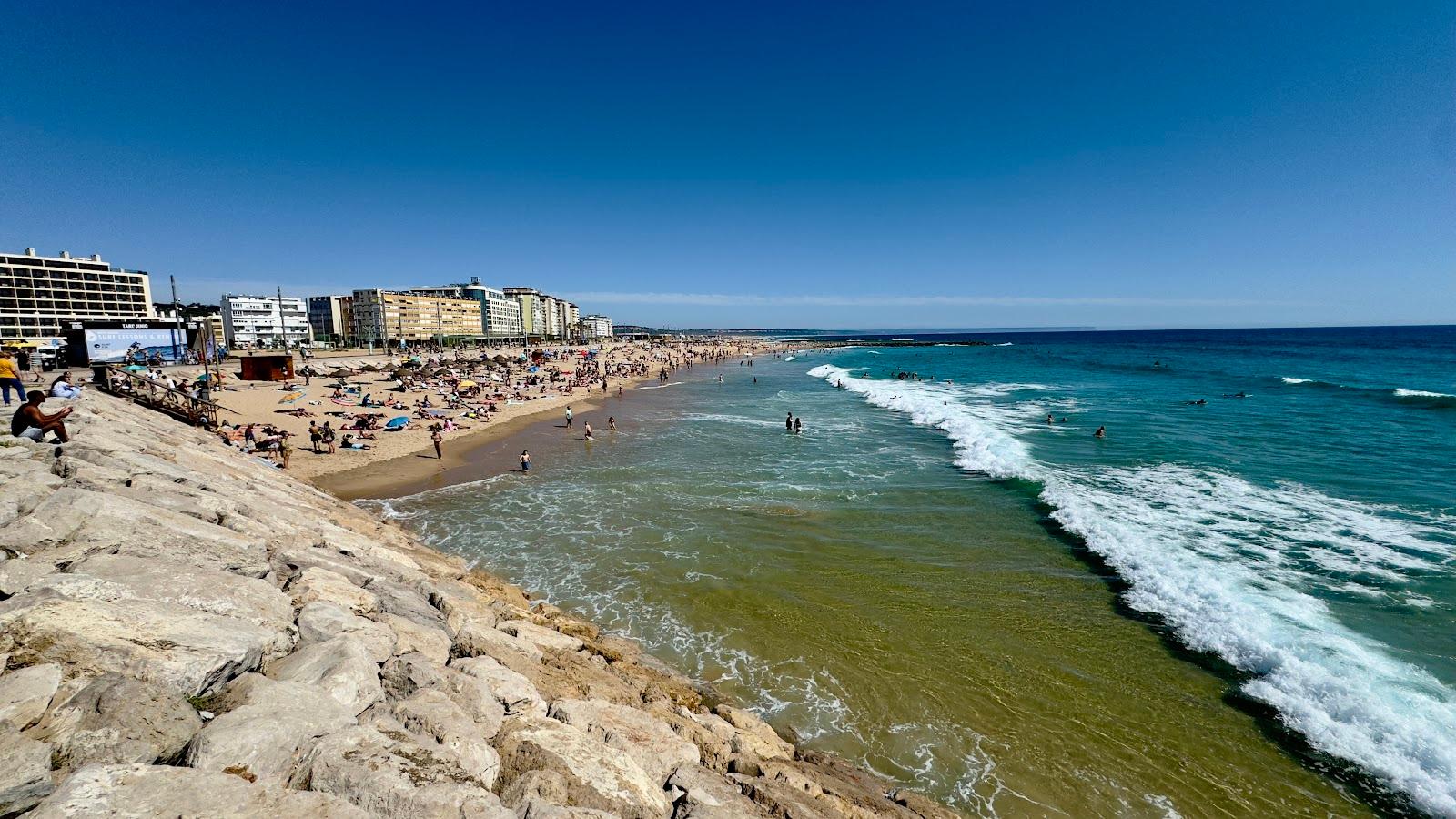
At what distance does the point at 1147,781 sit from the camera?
7.43m

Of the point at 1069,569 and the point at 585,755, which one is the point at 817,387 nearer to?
the point at 1069,569

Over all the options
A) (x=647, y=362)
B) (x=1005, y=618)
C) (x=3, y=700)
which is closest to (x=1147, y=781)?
(x=1005, y=618)

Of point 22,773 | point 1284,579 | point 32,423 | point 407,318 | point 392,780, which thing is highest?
point 407,318

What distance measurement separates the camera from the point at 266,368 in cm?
4366

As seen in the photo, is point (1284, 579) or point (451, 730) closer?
point (451, 730)

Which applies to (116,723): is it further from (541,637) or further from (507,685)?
(541,637)

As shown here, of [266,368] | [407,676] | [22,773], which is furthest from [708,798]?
[266,368]

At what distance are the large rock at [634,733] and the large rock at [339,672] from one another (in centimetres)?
186

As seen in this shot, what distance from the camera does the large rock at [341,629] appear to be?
6156 millimetres

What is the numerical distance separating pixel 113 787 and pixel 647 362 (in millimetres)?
85257

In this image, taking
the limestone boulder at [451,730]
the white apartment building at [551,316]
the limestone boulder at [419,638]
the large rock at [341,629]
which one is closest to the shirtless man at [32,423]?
the large rock at [341,629]

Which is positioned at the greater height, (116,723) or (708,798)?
(116,723)

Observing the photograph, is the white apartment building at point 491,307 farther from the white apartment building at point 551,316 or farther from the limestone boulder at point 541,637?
the limestone boulder at point 541,637

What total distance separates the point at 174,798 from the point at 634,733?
3.78 meters
